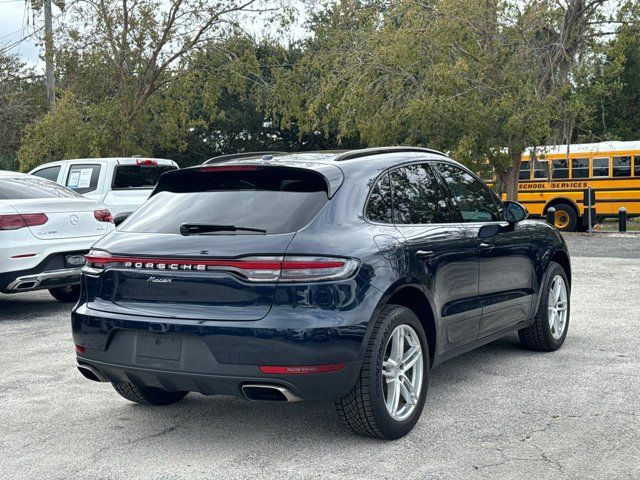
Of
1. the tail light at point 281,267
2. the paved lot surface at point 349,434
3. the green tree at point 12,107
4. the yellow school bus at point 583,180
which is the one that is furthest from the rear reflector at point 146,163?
the green tree at point 12,107

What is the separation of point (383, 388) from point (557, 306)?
9.81ft

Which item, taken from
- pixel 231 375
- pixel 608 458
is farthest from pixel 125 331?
pixel 608 458

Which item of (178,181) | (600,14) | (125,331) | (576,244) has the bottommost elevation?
(576,244)

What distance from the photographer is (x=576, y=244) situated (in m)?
18.5

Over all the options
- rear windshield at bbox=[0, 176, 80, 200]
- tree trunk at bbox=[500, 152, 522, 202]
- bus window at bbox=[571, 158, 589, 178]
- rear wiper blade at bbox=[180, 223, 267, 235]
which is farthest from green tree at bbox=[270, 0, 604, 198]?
rear wiper blade at bbox=[180, 223, 267, 235]

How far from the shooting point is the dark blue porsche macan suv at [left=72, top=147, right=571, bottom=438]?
413 centimetres

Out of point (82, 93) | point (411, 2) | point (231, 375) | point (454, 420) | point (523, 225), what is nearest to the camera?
point (231, 375)

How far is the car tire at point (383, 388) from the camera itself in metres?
4.32

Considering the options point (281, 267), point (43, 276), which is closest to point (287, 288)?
point (281, 267)

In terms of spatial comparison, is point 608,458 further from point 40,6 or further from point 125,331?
point 40,6

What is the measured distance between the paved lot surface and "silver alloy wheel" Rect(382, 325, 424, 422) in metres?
0.19

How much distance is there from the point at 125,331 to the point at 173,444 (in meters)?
0.70

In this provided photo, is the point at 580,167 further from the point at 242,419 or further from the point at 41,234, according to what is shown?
the point at 242,419

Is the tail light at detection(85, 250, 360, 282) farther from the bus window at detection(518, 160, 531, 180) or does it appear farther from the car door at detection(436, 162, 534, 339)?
the bus window at detection(518, 160, 531, 180)
